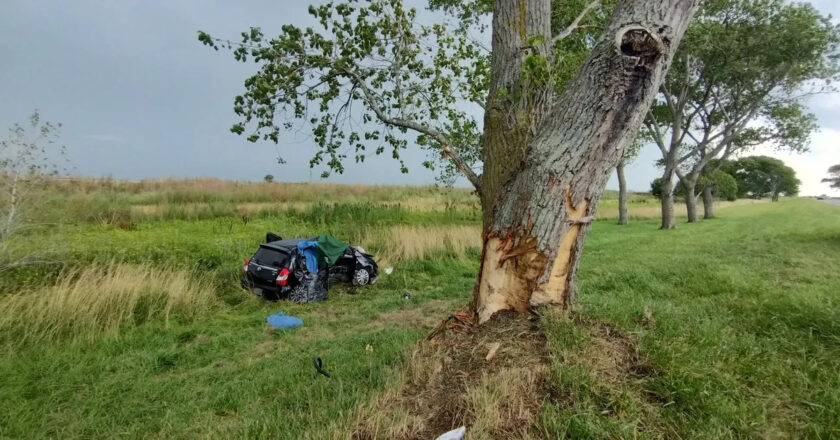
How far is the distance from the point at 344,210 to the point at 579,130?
1459 cm

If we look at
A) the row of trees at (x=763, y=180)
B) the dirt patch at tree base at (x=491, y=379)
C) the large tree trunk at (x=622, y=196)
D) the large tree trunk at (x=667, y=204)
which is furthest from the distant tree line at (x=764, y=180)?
the dirt patch at tree base at (x=491, y=379)

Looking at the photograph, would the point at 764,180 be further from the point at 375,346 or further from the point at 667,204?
the point at 375,346

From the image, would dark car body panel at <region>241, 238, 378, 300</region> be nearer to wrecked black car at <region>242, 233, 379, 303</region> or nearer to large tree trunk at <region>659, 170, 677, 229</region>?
wrecked black car at <region>242, 233, 379, 303</region>

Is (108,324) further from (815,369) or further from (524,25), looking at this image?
(815,369)

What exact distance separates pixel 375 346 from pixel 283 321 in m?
2.29

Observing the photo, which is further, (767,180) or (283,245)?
(767,180)

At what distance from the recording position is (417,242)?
433 inches

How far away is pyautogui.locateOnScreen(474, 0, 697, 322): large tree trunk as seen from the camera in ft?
8.41

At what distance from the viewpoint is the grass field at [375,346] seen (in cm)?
224

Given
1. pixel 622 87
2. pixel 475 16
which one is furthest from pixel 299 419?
pixel 475 16

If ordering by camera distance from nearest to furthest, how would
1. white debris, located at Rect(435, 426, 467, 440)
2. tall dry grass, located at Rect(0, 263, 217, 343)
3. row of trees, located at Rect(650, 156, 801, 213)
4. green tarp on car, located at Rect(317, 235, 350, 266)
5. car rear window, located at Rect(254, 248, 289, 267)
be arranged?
white debris, located at Rect(435, 426, 467, 440) < tall dry grass, located at Rect(0, 263, 217, 343) < car rear window, located at Rect(254, 248, 289, 267) < green tarp on car, located at Rect(317, 235, 350, 266) < row of trees, located at Rect(650, 156, 801, 213)

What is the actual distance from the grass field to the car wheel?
1.66 feet

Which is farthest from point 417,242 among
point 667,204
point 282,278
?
point 667,204

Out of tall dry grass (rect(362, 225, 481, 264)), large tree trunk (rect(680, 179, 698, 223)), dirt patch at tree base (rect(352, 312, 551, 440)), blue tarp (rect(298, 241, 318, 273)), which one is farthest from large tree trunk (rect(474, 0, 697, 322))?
large tree trunk (rect(680, 179, 698, 223))
